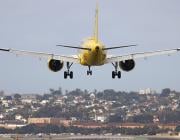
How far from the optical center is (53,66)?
105 meters

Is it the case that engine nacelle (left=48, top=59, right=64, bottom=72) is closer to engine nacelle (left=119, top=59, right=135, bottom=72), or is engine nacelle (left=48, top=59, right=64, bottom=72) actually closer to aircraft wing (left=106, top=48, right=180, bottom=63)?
aircraft wing (left=106, top=48, right=180, bottom=63)

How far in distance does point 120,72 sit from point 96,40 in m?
5.32

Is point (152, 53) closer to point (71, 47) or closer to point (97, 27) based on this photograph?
point (97, 27)

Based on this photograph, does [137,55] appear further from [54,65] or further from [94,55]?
[54,65]

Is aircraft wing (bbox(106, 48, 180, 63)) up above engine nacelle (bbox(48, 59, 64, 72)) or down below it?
above

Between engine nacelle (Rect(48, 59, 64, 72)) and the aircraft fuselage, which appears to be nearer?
the aircraft fuselage

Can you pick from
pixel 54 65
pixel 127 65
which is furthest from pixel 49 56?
pixel 127 65

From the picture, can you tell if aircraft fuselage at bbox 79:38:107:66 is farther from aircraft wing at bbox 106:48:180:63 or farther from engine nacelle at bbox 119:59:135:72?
engine nacelle at bbox 119:59:135:72

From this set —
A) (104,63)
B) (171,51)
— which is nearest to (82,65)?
(104,63)

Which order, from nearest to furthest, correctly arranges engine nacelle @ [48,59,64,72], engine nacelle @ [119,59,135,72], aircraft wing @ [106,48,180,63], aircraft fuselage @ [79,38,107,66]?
1. aircraft fuselage @ [79,38,107,66]
2. aircraft wing @ [106,48,180,63]
3. engine nacelle @ [119,59,135,72]
4. engine nacelle @ [48,59,64,72]

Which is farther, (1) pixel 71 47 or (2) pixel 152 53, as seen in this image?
(2) pixel 152 53

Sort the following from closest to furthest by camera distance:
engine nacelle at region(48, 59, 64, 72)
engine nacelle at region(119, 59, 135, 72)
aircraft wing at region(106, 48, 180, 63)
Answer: aircraft wing at region(106, 48, 180, 63)
engine nacelle at region(119, 59, 135, 72)
engine nacelle at region(48, 59, 64, 72)

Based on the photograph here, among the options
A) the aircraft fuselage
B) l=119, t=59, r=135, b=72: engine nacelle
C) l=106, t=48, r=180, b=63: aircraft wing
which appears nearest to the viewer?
the aircraft fuselage

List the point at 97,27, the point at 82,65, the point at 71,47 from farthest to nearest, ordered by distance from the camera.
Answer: the point at 97,27 < the point at 82,65 < the point at 71,47
